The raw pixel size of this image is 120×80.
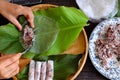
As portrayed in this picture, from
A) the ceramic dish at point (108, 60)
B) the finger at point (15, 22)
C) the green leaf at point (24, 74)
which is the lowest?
the green leaf at point (24, 74)

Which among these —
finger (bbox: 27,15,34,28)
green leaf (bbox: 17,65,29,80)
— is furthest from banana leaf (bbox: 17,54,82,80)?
finger (bbox: 27,15,34,28)

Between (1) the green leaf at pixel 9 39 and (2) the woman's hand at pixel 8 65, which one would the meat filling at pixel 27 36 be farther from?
(2) the woman's hand at pixel 8 65

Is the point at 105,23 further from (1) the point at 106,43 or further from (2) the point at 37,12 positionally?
(2) the point at 37,12

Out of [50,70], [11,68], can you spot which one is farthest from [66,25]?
[11,68]

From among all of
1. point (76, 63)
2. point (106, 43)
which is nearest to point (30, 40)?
point (76, 63)

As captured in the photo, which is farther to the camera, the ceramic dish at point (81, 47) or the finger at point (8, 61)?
the ceramic dish at point (81, 47)

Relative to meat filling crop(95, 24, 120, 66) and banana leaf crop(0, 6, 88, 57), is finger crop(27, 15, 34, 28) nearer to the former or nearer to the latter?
banana leaf crop(0, 6, 88, 57)

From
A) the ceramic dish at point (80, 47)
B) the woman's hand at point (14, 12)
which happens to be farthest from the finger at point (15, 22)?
the ceramic dish at point (80, 47)
